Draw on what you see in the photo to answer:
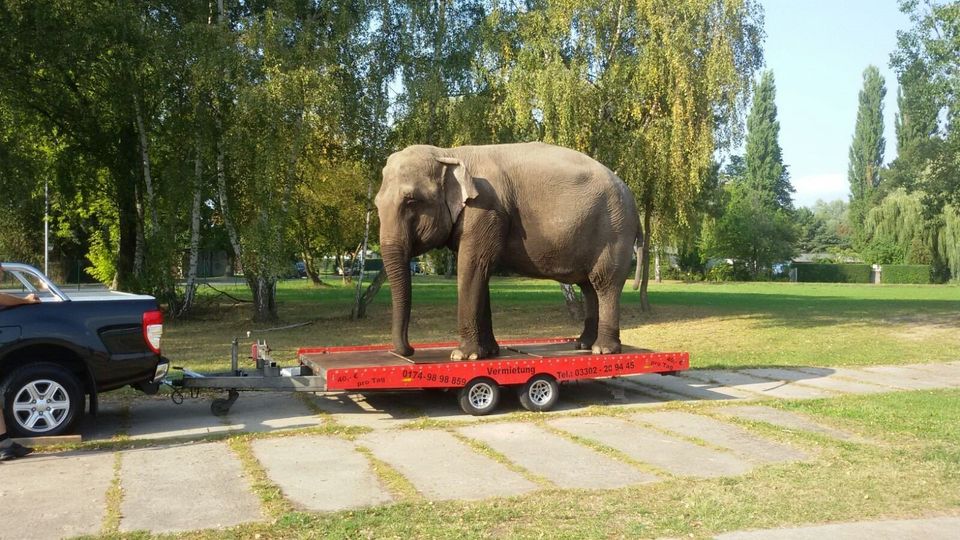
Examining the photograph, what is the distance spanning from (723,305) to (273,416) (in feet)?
89.3

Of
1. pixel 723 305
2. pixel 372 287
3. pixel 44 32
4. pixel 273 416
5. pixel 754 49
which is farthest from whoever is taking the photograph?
pixel 723 305

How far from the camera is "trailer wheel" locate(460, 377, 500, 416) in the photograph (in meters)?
10.1

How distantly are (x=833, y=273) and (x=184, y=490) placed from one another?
248 ft

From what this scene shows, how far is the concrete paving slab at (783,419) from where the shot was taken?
360 inches

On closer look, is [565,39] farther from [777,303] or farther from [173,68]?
[777,303]

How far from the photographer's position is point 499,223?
1071 centimetres

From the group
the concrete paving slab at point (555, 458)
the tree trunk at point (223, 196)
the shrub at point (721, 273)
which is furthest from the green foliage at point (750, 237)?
the concrete paving slab at point (555, 458)

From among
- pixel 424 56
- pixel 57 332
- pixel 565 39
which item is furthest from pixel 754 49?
pixel 57 332

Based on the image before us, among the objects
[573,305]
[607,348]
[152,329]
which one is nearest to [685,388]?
[607,348]

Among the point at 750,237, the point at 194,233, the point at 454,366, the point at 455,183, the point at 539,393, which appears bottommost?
the point at 539,393

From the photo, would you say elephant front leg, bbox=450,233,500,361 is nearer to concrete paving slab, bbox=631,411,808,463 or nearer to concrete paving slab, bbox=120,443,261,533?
concrete paving slab, bbox=631,411,808,463

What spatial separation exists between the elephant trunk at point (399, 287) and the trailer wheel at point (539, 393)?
1621 millimetres

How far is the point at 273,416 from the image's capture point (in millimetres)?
10016

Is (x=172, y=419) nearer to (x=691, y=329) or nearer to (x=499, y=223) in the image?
(x=499, y=223)
